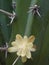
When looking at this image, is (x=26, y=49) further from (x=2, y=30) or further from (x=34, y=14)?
(x=2, y=30)

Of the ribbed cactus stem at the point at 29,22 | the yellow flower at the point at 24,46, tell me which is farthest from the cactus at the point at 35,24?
the yellow flower at the point at 24,46

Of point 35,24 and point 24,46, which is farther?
point 35,24

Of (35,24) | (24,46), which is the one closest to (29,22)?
(35,24)

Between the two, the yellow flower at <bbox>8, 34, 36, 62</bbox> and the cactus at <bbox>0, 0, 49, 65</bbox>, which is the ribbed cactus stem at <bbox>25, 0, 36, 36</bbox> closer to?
the cactus at <bbox>0, 0, 49, 65</bbox>

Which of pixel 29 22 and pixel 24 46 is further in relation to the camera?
pixel 29 22

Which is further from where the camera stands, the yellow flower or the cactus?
the cactus

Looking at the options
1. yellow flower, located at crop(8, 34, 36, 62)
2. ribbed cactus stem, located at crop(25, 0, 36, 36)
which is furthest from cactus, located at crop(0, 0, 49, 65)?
yellow flower, located at crop(8, 34, 36, 62)

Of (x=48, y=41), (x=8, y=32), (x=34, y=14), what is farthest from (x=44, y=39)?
(x=8, y=32)

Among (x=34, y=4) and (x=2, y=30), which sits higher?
(x=34, y=4)

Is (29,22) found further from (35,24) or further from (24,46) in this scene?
(24,46)

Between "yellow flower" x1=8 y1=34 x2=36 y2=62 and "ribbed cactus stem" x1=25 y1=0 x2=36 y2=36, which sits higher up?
"ribbed cactus stem" x1=25 y1=0 x2=36 y2=36

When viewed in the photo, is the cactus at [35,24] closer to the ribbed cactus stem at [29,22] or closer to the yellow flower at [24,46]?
the ribbed cactus stem at [29,22]
